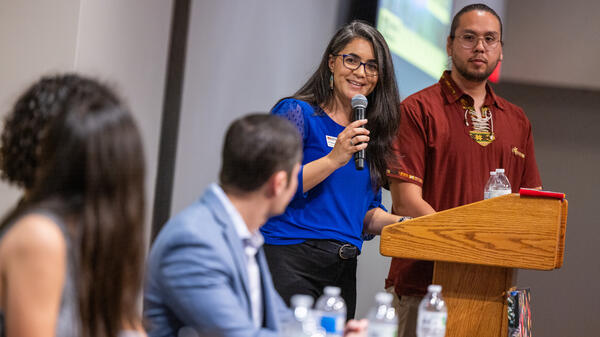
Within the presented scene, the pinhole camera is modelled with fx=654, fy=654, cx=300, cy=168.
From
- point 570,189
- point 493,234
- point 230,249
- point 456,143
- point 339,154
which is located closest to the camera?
point 230,249

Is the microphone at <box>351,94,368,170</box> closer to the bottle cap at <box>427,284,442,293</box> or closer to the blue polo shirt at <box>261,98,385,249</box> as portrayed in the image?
the blue polo shirt at <box>261,98,385,249</box>

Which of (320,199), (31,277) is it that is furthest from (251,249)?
(320,199)

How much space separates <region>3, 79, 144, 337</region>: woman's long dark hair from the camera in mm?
1246

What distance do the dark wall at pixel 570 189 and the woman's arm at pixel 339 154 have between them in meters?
2.72

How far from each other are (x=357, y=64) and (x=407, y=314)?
1044mm

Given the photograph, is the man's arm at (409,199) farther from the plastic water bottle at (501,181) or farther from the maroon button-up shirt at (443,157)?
the plastic water bottle at (501,181)

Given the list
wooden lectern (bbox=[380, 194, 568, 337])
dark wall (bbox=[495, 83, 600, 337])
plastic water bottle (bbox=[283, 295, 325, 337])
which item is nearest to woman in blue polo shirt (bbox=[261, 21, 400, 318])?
wooden lectern (bbox=[380, 194, 568, 337])

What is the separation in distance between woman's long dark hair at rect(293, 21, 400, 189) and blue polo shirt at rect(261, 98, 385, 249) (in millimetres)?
73

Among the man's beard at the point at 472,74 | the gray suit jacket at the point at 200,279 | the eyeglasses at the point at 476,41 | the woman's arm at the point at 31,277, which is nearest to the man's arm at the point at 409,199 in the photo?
the man's beard at the point at 472,74

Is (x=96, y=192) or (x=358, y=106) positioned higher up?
(x=358, y=106)

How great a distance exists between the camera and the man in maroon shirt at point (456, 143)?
8.90ft

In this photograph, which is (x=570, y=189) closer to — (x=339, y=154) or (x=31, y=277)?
(x=339, y=154)

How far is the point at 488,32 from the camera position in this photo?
2.98 meters

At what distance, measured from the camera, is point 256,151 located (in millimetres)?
1682
